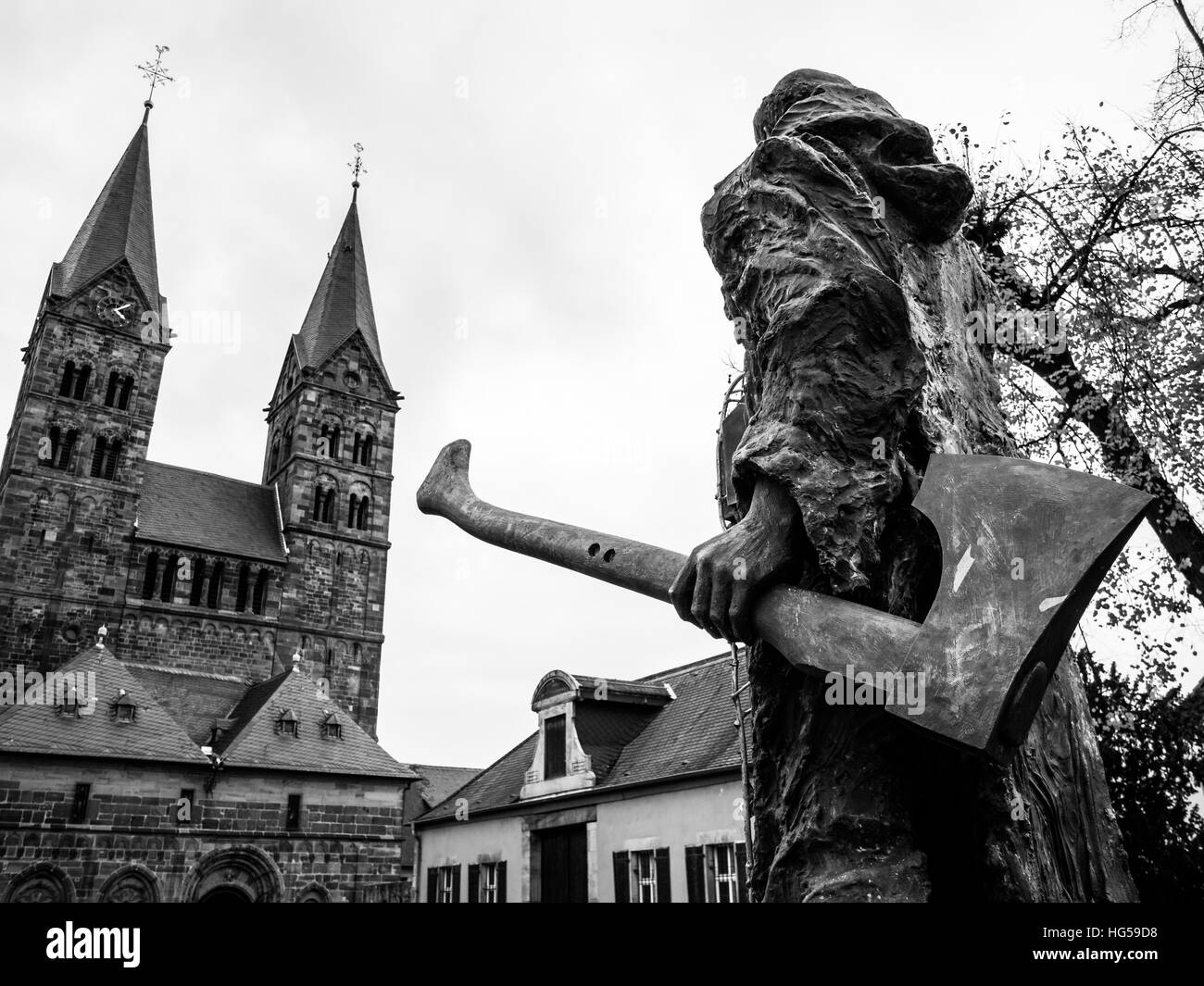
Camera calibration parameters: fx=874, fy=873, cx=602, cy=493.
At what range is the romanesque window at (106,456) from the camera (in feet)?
136

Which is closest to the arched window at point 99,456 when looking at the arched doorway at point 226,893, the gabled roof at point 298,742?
the gabled roof at point 298,742

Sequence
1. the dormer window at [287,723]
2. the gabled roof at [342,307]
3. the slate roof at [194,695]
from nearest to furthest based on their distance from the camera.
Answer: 1. the dormer window at [287,723]
2. the slate roof at [194,695]
3. the gabled roof at [342,307]

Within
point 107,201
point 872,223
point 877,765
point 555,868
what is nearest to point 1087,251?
point 872,223

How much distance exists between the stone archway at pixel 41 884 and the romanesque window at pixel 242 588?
18991mm

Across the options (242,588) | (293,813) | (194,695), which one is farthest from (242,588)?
(293,813)

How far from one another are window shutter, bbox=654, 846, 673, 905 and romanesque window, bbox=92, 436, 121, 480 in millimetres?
36175

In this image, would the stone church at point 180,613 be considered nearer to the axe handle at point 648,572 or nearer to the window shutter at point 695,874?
the window shutter at point 695,874

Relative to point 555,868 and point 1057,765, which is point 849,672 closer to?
point 1057,765

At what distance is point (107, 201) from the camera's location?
4803 cm

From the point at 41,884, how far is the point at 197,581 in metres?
19.5

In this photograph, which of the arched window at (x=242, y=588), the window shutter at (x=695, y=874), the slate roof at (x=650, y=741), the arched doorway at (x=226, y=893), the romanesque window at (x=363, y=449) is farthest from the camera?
the romanesque window at (x=363, y=449)
